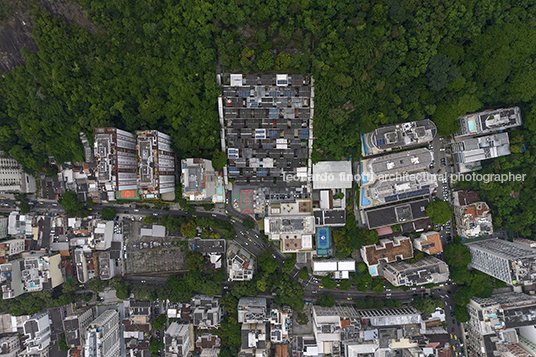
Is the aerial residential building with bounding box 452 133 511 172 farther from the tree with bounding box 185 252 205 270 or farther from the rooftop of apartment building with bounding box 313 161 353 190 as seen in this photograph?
the tree with bounding box 185 252 205 270

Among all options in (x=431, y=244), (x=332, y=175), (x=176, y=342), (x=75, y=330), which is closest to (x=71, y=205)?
(x=75, y=330)

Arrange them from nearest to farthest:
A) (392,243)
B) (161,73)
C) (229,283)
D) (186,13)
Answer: (186,13) → (161,73) → (392,243) → (229,283)

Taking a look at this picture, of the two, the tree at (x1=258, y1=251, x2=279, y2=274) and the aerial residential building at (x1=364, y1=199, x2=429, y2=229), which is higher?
the aerial residential building at (x1=364, y1=199, x2=429, y2=229)

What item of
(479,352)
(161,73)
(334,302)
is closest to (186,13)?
(161,73)

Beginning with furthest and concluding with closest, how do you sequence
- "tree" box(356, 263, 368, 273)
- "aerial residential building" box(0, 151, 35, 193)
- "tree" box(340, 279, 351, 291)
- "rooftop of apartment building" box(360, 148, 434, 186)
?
"tree" box(356, 263, 368, 273) < "tree" box(340, 279, 351, 291) < "aerial residential building" box(0, 151, 35, 193) < "rooftop of apartment building" box(360, 148, 434, 186)

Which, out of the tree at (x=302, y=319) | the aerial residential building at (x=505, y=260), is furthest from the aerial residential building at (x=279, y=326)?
the aerial residential building at (x=505, y=260)

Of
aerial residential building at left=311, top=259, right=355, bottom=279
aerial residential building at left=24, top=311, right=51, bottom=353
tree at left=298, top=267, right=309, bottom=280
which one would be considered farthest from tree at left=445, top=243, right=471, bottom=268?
aerial residential building at left=24, top=311, right=51, bottom=353

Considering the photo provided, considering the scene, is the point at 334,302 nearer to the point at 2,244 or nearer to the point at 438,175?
the point at 438,175
